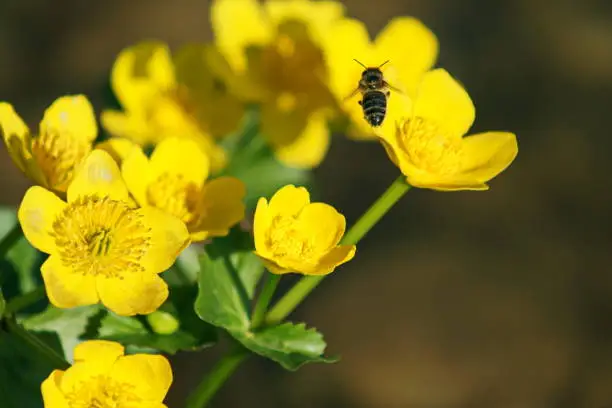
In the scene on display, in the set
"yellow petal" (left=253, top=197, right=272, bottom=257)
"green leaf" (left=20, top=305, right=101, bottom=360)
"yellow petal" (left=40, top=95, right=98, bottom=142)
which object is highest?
"yellow petal" (left=253, top=197, right=272, bottom=257)

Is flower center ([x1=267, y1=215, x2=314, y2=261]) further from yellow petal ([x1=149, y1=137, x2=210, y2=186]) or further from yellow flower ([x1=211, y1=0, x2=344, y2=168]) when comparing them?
yellow flower ([x1=211, y1=0, x2=344, y2=168])

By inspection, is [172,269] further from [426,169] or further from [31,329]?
[426,169]

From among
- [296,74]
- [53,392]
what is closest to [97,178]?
[53,392]

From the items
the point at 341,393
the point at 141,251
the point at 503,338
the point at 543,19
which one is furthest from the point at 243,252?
the point at 543,19

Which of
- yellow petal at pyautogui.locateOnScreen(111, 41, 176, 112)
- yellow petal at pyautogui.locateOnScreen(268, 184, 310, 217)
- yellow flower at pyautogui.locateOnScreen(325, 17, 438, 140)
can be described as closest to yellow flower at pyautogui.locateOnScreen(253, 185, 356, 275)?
yellow petal at pyautogui.locateOnScreen(268, 184, 310, 217)

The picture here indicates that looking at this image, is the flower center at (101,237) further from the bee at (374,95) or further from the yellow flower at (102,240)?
the bee at (374,95)

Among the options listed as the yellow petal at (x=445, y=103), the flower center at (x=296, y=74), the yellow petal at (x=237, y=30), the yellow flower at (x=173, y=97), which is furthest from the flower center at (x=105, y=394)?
the yellow petal at (x=237, y=30)
